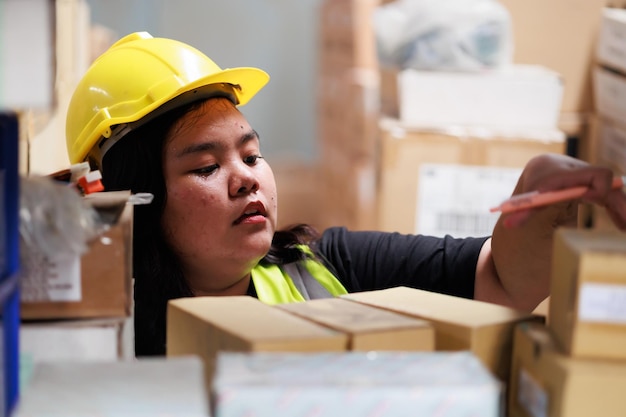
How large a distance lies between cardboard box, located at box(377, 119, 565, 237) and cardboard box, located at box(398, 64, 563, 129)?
0.14 m

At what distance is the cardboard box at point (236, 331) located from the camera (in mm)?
1403

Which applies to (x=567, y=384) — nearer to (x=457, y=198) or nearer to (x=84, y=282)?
(x=84, y=282)

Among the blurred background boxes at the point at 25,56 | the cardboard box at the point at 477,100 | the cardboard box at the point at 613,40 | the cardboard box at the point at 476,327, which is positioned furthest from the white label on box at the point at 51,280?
the cardboard box at the point at 613,40

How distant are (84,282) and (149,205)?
2.70 feet

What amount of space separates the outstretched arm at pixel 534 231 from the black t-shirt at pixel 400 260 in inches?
1.9

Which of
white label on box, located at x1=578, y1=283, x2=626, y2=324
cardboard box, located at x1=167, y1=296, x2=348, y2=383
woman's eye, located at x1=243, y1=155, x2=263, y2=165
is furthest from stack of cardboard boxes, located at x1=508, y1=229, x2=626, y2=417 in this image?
woman's eye, located at x1=243, y1=155, x2=263, y2=165

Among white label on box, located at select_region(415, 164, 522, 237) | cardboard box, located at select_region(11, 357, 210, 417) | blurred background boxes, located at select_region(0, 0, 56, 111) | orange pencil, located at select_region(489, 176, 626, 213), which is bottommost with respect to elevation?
white label on box, located at select_region(415, 164, 522, 237)

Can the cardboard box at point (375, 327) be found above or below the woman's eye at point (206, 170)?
below

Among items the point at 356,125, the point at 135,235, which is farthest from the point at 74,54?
the point at 135,235

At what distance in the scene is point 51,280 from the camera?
4.85 feet

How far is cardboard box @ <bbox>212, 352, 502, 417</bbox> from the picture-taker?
3.93ft

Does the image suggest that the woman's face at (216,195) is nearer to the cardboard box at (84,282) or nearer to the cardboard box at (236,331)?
the cardboard box at (236,331)

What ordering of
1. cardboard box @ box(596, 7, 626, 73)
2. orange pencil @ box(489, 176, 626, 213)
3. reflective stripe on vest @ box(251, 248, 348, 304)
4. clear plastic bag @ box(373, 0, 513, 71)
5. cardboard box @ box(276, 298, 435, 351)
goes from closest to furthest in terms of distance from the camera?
cardboard box @ box(276, 298, 435, 351)
orange pencil @ box(489, 176, 626, 213)
reflective stripe on vest @ box(251, 248, 348, 304)
cardboard box @ box(596, 7, 626, 73)
clear plastic bag @ box(373, 0, 513, 71)

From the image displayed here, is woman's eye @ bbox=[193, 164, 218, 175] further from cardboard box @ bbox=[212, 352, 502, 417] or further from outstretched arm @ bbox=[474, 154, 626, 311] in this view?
cardboard box @ bbox=[212, 352, 502, 417]
